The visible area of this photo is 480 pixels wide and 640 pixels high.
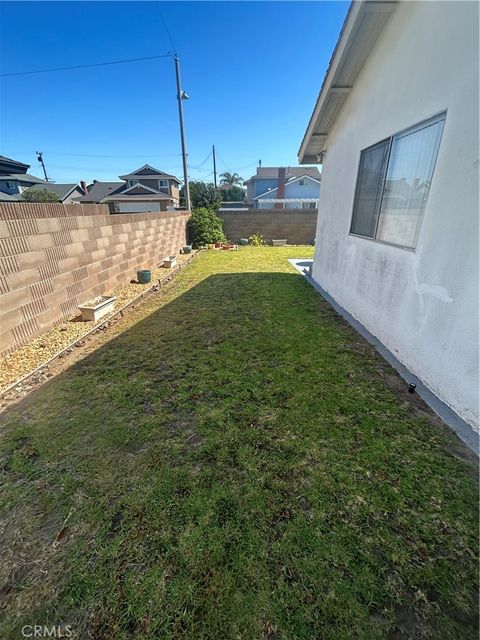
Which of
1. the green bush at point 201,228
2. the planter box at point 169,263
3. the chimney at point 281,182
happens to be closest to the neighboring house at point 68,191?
the chimney at point 281,182

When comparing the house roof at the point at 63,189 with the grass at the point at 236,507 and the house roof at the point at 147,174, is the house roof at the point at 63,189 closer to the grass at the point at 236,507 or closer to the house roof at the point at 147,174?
the house roof at the point at 147,174

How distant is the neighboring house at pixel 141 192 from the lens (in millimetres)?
27578

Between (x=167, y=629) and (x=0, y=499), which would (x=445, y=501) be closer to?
(x=167, y=629)

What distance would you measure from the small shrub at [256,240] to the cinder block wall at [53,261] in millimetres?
8151

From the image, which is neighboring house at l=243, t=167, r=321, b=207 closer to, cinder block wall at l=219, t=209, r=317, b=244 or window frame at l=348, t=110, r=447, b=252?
cinder block wall at l=219, t=209, r=317, b=244

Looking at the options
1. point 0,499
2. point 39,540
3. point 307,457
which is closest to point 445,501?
point 307,457

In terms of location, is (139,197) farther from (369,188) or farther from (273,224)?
(369,188)

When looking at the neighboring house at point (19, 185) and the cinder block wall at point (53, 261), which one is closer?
the cinder block wall at point (53, 261)

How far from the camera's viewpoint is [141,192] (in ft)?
92.3

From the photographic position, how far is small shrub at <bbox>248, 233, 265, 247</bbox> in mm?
13826

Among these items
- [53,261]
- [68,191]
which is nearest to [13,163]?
[53,261]

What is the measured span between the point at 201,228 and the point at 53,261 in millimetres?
9444

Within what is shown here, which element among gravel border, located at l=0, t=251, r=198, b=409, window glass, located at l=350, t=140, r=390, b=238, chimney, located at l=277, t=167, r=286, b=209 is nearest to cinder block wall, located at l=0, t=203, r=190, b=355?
gravel border, located at l=0, t=251, r=198, b=409

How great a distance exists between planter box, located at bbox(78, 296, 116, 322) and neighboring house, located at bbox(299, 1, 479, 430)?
14.2 ft
